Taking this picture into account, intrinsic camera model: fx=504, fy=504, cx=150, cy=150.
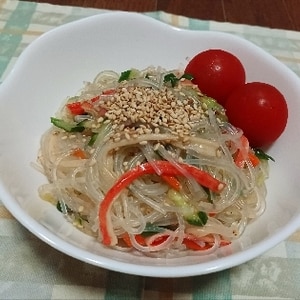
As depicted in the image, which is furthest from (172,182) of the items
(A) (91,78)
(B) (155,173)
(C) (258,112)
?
(A) (91,78)

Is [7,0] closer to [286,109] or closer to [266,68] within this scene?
[266,68]

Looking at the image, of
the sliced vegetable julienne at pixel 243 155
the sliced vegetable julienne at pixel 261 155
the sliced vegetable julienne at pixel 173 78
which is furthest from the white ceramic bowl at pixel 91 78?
the sliced vegetable julienne at pixel 173 78

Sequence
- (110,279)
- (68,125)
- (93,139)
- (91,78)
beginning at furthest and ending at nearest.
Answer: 1. (91,78)
2. (68,125)
3. (93,139)
4. (110,279)

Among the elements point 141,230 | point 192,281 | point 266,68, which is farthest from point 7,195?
point 266,68

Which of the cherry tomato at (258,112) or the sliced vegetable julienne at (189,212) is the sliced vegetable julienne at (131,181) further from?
the cherry tomato at (258,112)

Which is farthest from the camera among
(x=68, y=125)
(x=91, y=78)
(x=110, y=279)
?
(x=91, y=78)

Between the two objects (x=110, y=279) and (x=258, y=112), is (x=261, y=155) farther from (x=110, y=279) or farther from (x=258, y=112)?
(x=110, y=279)

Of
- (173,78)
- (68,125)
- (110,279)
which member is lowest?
(110,279)
